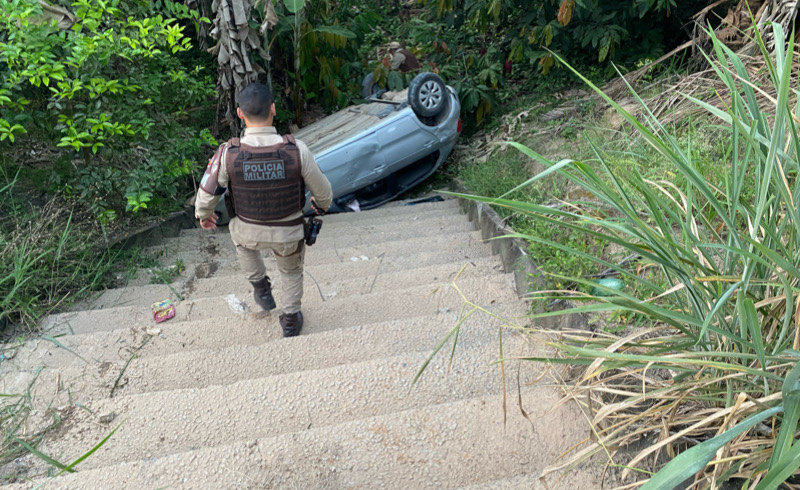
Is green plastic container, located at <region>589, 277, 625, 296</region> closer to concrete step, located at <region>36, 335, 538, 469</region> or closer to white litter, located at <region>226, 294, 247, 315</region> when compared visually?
concrete step, located at <region>36, 335, 538, 469</region>

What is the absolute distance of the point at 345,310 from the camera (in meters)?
3.24

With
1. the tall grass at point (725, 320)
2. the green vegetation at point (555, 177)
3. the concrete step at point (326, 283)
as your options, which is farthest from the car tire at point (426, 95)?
the tall grass at point (725, 320)

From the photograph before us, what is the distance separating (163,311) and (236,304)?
45 cm

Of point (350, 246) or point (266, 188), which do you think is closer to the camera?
point (266, 188)

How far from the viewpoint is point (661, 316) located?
4.39ft

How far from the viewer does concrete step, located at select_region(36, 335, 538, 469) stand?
6.54ft

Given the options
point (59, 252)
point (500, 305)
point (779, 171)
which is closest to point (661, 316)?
point (779, 171)

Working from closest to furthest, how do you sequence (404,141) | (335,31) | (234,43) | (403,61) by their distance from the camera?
(234,43)
(404,141)
(335,31)
(403,61)

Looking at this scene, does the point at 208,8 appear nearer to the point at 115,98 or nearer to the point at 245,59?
the point at 245,59

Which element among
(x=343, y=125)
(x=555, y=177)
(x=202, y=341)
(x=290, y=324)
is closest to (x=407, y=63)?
(x=343, y=125)

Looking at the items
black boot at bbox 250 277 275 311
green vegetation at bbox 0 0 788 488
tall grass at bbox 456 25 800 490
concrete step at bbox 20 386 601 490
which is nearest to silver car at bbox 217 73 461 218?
green vegetation at bbox 0 0 788 488

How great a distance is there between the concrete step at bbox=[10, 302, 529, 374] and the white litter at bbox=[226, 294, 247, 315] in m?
0.37

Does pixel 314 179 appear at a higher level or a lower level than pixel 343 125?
higher

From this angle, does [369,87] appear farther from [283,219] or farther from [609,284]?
[609,284]
